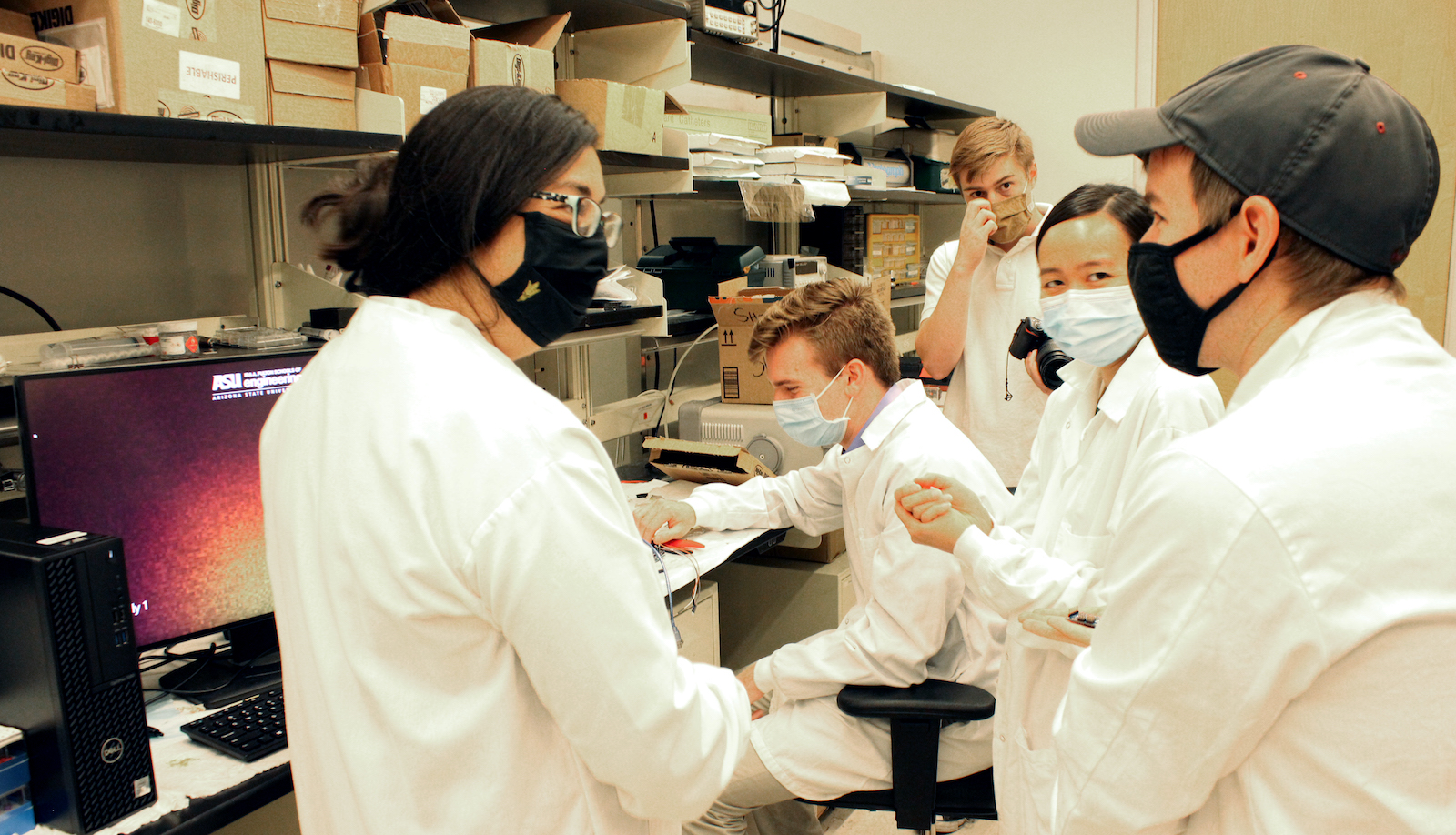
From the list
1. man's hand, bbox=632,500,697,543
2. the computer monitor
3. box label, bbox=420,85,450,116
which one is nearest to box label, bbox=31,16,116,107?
the computer monitor

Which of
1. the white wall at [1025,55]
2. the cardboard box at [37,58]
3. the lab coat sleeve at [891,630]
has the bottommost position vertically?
the lab coat sleeve at [891,630]

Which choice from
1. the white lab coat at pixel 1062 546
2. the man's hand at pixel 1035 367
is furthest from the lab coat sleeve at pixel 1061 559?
the man's hand at pixel 1035 367

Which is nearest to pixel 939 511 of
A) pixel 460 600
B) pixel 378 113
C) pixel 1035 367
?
pixel 1035 367

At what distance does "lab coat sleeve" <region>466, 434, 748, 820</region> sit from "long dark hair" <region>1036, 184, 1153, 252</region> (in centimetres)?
96

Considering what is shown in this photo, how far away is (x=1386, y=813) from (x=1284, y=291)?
0.39 m

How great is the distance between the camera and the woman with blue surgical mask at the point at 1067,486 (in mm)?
1236

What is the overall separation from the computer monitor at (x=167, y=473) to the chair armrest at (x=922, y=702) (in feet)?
3.07

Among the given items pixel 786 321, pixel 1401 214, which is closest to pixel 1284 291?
pixel 1401 214

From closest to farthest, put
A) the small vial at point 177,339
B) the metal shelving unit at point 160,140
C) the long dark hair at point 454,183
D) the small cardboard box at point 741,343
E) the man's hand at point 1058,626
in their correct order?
the long dark hair at point 454,183 → the man's hand at point 1058,626 → the metal shelving unit at point 160,140 → the small vial at point 177,339 → the small cardboard box at point 741,343

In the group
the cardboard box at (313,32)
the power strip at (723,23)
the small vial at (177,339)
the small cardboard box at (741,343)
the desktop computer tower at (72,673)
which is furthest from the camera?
the small cardboard box at (741,343)

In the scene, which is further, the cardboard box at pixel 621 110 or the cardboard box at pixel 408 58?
the cardboard box at pixel 621 110

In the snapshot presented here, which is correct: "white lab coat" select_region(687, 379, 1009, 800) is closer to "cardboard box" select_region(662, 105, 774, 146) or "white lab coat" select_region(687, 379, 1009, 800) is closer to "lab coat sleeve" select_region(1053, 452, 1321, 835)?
"lab coat sleeve" select_region(1053, 452, 1321, 835)

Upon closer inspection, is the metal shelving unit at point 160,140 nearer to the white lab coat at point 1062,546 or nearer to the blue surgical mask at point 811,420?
the blue surgical mask at point 811,420

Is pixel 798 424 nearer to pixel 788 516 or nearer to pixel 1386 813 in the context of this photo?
pixel 788 516
